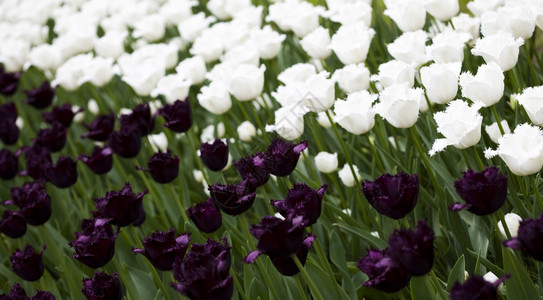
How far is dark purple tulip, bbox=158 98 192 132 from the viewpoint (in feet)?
9.55

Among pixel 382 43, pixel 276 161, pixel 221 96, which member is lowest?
pixel 382 43

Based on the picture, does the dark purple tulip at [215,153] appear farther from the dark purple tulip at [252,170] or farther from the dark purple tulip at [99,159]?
the dark purple tulip at [99,159]

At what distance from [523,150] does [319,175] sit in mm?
1324

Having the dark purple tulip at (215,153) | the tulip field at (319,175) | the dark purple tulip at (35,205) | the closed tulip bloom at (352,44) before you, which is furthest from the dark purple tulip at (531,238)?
the dark purple tulip at (35,205)

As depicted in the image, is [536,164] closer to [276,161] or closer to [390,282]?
[390,282]

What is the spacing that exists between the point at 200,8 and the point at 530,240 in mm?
4660

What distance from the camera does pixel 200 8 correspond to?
581 centimetres

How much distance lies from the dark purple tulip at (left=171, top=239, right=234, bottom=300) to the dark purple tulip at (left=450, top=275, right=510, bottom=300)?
21.8 inches

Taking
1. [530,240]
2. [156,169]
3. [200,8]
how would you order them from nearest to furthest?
[530,240], [156,169], [200,8]

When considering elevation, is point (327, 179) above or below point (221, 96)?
below

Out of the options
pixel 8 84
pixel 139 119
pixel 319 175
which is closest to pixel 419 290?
pixel 319 175

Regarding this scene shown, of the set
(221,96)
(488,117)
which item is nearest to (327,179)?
(221,96)

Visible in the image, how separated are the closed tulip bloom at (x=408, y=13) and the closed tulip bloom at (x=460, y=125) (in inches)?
40.7

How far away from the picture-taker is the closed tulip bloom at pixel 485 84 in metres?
Answer: 2.18
